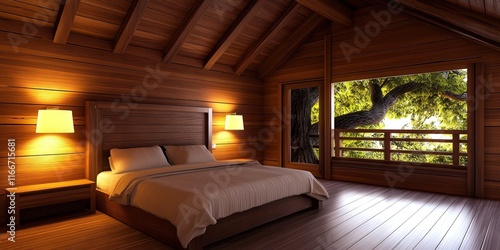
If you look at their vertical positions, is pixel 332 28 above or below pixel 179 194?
above

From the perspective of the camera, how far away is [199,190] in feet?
8.55

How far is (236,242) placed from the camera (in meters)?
2.65

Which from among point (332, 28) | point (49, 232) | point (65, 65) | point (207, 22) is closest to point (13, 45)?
point (65, 65)

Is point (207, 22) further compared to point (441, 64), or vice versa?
point (207, 22)

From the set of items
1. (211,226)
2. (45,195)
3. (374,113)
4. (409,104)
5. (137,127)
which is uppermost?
(409,104)

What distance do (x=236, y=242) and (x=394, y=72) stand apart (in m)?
3.74

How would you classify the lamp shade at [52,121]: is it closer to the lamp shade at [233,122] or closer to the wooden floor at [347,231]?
the wooden floor at [347,231]

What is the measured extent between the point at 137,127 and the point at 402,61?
4170 mm

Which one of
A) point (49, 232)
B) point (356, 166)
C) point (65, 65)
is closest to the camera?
point (49, 232)

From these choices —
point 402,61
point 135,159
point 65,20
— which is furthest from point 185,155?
point 402,61

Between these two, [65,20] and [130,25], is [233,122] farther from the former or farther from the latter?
[65,20]

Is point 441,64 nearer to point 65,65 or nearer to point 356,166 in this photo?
point 356,166

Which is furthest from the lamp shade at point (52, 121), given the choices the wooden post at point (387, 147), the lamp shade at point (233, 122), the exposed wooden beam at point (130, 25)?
the wooden post at point (387, 147)

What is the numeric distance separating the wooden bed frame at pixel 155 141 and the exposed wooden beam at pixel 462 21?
272cm
